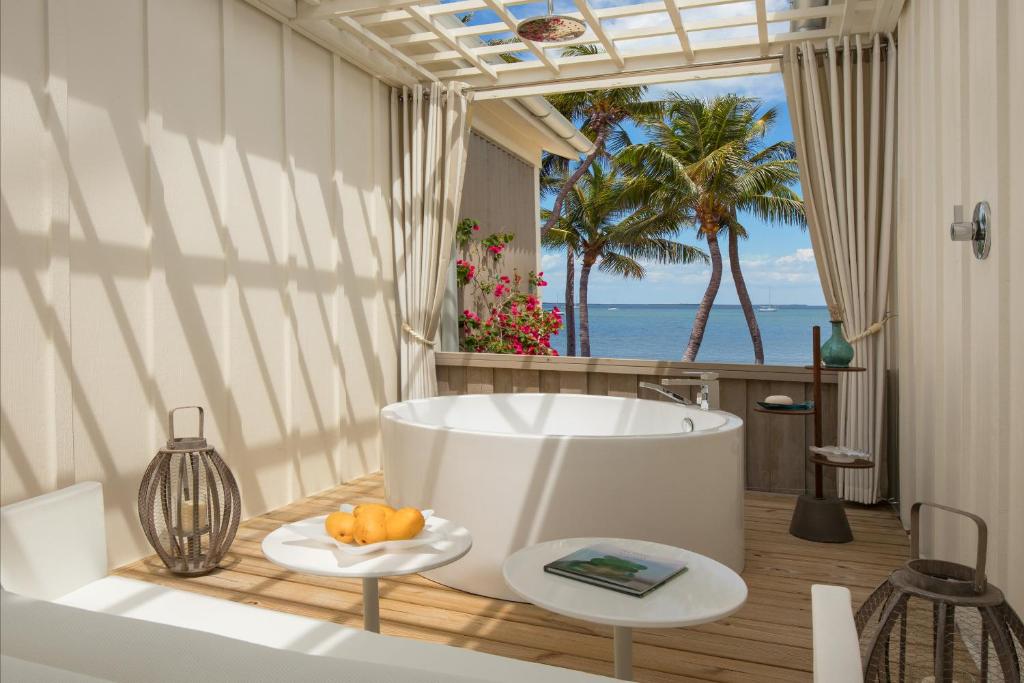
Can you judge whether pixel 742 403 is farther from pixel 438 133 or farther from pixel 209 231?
pixel 209 231

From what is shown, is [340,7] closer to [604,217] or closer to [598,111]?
[598,111]

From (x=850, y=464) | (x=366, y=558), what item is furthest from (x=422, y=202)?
(x=366, y=558)

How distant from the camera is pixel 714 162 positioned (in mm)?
16438

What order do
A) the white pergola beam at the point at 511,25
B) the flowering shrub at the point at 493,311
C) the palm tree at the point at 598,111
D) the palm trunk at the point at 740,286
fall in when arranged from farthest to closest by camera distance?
1. the palm trunk at the point at 740,286
2. the palm tree at the point at 598,111
3. the flowering shrub at the point at 493,311
4. the white pergola beam at the point at 511,25

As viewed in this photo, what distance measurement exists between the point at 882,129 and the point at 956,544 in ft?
7.65

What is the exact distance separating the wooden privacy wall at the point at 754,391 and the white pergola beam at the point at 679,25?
5.74 feet

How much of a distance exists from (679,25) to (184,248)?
8.53 feet

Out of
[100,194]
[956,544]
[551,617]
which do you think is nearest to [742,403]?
[956,544]

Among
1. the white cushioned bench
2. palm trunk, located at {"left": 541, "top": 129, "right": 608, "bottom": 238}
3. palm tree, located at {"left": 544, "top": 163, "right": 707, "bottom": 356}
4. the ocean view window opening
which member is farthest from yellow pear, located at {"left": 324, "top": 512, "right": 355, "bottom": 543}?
palm tree, located at {"left": 544, "top": 163, "right": 707, "bottom": 356}

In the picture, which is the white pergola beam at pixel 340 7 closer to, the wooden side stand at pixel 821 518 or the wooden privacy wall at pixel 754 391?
the wooden privacy wall at pixel 754 391

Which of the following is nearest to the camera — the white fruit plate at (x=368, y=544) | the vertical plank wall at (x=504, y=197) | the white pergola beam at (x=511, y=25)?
the white fruit plate at (x=368, y=544)

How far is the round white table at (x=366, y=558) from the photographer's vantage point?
1.61 metres

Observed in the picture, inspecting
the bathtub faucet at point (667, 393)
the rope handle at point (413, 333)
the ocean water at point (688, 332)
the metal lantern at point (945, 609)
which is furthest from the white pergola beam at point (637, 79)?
the ocean water at point (688, 332)

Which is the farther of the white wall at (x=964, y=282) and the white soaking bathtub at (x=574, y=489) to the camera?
the white soaking bathtub at (x=574, y=489)
